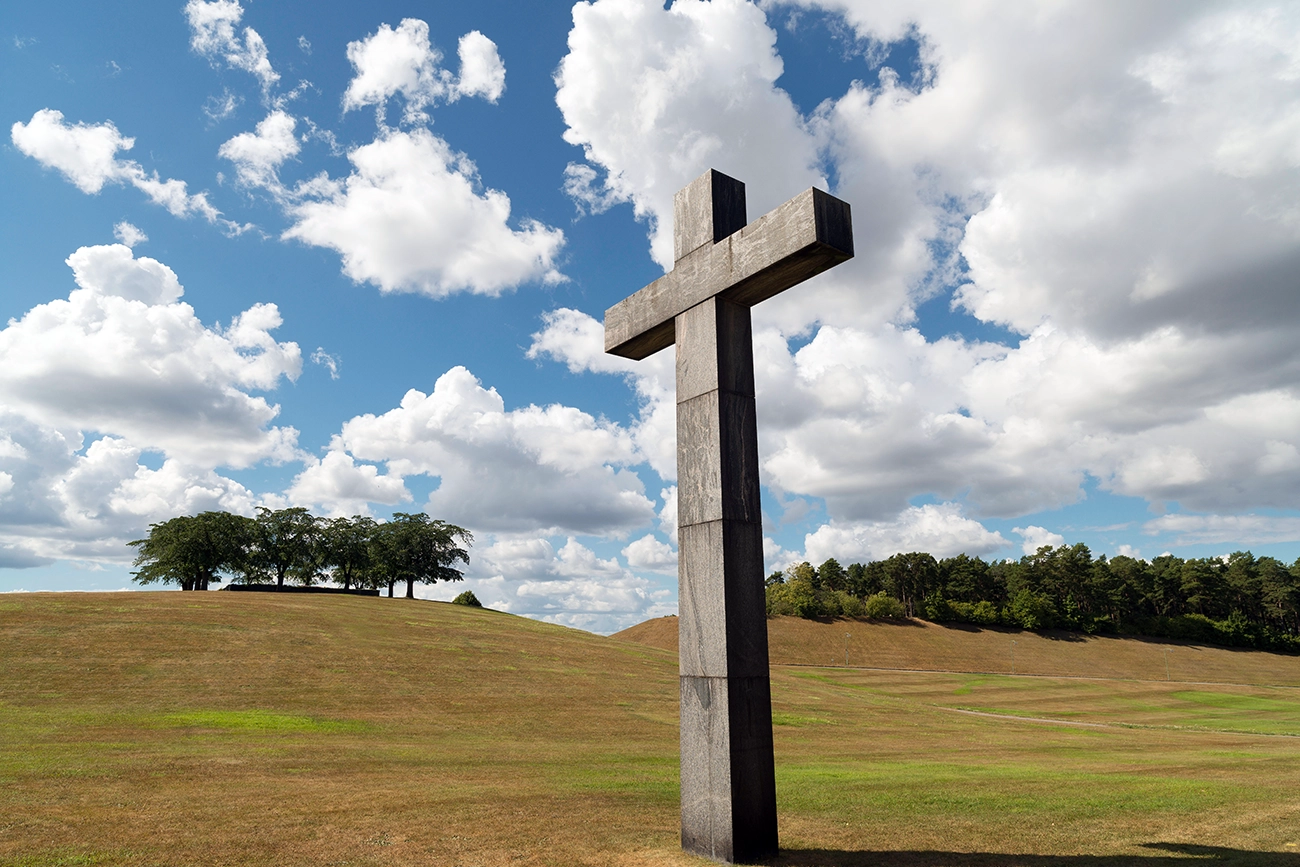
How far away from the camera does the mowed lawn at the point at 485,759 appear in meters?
8.30

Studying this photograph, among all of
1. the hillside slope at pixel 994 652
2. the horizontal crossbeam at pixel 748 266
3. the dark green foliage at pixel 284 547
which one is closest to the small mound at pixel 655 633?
the hillside slope at pixel 994 652

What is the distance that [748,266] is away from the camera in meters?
8.43

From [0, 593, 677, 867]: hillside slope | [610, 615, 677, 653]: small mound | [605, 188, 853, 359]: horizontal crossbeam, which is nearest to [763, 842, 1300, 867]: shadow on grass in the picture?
[0, 593, 677, 867]: hillside slope

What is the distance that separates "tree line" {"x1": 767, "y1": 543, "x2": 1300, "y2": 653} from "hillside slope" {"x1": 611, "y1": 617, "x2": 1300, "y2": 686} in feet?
10.1

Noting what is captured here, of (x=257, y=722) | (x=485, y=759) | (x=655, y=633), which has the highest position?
(x=257, y=722)

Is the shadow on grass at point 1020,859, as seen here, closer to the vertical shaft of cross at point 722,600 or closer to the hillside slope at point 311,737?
the vertical shaft of cross at point 722,600

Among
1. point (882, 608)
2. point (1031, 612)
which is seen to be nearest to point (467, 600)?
point (882, 608)

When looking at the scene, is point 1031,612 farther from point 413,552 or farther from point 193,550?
point 193,550

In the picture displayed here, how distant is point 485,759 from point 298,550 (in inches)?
2973

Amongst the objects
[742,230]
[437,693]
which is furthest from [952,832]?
[437,693]

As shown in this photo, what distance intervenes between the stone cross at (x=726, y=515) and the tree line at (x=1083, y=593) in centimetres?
9456

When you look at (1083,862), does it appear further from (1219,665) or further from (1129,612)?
(1129,612)

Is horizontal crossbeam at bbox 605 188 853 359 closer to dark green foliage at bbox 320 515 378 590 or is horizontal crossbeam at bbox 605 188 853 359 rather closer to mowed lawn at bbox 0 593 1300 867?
mowed lawn at bbox 0 593 1300 867

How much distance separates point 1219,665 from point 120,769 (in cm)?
11490
